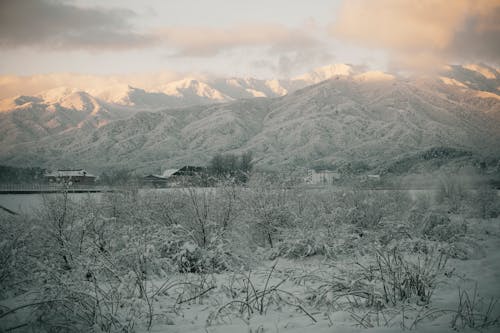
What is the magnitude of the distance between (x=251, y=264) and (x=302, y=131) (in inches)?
4841

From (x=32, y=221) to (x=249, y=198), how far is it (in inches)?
338

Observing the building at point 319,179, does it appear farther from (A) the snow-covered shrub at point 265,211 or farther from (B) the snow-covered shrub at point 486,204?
(B) the snow-covered shrub at point 486,204

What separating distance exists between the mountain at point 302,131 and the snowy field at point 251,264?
263 feet

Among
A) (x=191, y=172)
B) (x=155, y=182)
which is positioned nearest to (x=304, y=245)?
(x=191, y=172)

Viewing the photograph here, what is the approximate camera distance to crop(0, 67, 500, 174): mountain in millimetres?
111250

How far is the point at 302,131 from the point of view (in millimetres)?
131375

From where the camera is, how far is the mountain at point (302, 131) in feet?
365

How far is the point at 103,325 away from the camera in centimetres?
492

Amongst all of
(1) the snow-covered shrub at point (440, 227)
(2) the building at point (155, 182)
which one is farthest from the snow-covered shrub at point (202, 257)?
(2) the building at point (155, 182)

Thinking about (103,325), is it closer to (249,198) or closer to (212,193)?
(212,193)

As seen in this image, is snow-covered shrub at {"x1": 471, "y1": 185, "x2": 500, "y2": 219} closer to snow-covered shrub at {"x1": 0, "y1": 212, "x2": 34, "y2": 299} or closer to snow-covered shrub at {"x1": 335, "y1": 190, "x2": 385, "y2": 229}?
snow-covered shrub at {"x1": 335, "y1": 190, "x2": 385, "y2": 229}

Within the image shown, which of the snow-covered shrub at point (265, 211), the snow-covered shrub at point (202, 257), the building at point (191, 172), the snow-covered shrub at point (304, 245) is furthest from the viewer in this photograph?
the building at point (191, 172)

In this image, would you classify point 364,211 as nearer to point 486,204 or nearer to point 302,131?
point 486,204

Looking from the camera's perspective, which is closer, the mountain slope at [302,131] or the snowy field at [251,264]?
the snowy field at [251,264]
